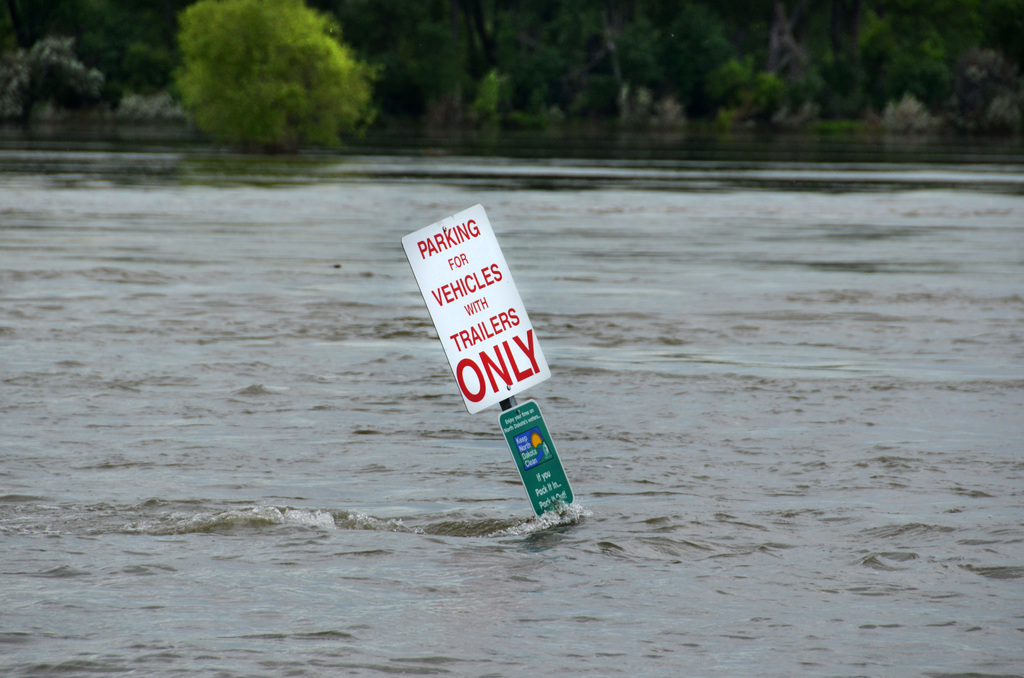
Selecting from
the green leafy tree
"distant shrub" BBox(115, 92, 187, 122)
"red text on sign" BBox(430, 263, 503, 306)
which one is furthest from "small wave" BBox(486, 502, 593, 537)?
"distant shrub" BBox(115, 92, 187, 122)

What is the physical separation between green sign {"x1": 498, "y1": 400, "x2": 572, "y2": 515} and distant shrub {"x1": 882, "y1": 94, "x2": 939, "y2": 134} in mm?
78242

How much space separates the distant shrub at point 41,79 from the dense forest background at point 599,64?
0.32ft

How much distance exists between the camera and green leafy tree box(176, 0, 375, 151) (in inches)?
1924

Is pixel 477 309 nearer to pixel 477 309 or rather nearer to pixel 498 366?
pixel 477 309

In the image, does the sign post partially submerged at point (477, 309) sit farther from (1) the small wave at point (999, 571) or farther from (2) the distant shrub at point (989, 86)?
(2) the distant shrub at point (989, 86)

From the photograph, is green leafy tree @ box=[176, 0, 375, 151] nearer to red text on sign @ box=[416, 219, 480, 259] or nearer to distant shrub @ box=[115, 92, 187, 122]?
distant shrub @ box=[115, 92, 187, 122]

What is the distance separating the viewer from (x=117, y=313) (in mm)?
13766

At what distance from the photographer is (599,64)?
10050 cm

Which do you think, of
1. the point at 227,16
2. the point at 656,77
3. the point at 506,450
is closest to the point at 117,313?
the point at 506,450

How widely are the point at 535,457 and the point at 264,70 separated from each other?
145 ft

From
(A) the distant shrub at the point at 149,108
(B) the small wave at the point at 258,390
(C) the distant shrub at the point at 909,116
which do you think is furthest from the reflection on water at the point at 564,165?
(B) the small wave at the point at 258,390

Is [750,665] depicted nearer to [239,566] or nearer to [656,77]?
[239,566]

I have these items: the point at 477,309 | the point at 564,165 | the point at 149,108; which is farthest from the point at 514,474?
the point at 149,108

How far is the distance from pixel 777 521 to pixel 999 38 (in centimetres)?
7512
